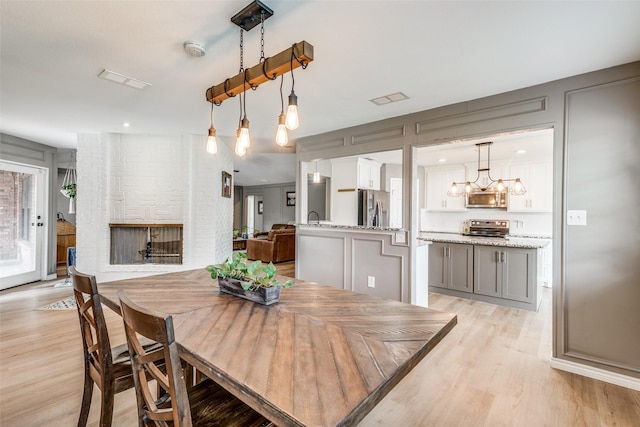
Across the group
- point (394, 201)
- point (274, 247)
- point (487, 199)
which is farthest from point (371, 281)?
point (274, 247)

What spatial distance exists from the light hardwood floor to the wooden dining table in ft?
2.71

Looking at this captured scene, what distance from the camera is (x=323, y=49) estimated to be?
79.8 inches

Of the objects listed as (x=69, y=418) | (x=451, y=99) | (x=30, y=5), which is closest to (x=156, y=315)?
(x=69, y=418)

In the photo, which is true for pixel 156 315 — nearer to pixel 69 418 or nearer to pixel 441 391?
pixel 69 418

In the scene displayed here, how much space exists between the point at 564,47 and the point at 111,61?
315 cm

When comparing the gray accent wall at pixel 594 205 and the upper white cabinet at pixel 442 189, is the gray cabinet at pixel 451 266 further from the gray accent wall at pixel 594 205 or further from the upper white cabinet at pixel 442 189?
the upper white cabinet at pixel 442 189

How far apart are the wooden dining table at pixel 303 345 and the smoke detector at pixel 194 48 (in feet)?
5.11

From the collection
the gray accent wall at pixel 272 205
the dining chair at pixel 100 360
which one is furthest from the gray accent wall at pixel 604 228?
the gray accent wall at pixel 272 205

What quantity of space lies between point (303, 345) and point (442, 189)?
19.0 feet

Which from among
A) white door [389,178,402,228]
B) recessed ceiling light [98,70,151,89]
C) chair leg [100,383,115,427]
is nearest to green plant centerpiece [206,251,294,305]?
chair leg [100,383,115,427]

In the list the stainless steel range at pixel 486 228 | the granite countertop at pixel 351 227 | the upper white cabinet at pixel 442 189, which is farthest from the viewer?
the upper white cabinet at pixel 442 189

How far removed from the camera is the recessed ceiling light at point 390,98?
2806 millimetres

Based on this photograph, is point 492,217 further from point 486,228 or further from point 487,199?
point 487,199

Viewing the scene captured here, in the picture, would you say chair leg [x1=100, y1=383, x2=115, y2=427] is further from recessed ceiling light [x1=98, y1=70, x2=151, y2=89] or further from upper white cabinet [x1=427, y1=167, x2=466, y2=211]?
upper white cabinet [x1=427, y1=167, x2=466, y2=211]
